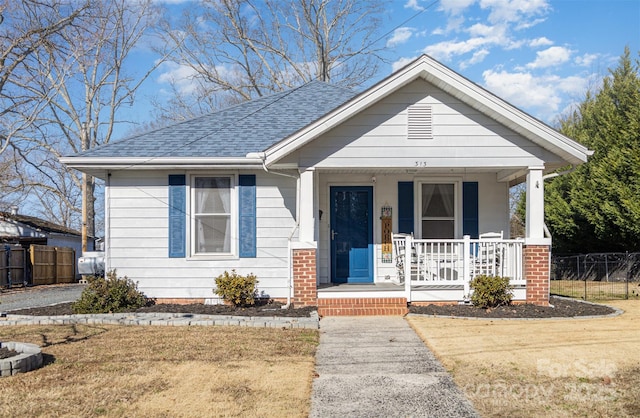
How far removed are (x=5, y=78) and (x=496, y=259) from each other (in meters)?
19.3

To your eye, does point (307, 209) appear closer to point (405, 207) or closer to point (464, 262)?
point (405, 207)

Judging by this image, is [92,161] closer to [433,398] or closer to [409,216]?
[409,216]

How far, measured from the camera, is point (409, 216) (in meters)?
11.9

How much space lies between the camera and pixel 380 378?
5.96 metres

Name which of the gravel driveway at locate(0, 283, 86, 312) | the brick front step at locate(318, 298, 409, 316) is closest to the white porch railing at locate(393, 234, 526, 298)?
the brick front step at locate(318, 298, 409, 316)

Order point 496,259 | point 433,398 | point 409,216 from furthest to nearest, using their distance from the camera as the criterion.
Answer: point 409,216 → point 496,259 → point 433,398

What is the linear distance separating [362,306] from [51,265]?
18.2 meters

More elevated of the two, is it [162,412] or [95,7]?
[95,7]

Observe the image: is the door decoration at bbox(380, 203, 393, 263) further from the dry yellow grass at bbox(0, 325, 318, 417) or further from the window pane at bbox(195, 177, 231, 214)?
the dry yellow grass at bbox(0, 325, 318, 417)

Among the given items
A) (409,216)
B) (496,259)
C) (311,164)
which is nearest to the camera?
(311,164)

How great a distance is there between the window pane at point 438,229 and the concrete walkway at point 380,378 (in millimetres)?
3739

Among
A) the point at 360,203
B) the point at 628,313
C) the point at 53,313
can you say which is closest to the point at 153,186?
the point at 53,313

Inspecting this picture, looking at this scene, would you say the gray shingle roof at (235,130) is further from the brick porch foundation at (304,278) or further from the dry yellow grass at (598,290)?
the dry yellow grass at (598,290)

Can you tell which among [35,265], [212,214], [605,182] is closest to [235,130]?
[212,214]
